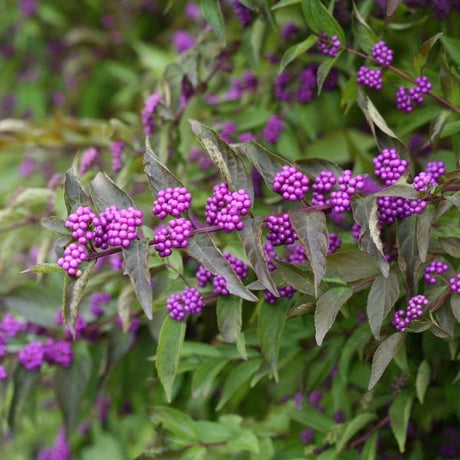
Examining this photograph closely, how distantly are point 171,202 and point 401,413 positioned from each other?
0.54 m

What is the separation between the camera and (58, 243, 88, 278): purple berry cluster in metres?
0.83

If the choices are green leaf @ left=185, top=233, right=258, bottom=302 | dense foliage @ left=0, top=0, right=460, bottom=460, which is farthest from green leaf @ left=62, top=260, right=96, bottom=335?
green leaf @ left=185, top=233, right=258, bottom=302

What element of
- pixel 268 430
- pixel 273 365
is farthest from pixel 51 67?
pixel 273 365

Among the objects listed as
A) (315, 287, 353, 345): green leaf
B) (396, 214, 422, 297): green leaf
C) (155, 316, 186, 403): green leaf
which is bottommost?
(155, 316, 186, 403): green leaf

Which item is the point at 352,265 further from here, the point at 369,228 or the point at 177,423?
the point at 177,423

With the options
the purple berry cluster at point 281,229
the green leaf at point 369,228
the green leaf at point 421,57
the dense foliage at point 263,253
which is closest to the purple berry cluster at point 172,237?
the dense foliage at point 263,253

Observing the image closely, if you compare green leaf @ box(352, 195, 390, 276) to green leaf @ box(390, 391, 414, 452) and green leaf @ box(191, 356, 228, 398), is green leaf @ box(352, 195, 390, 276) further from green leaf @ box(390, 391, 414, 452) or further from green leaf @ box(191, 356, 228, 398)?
green leaf @ box(191, 356, 228, 398)

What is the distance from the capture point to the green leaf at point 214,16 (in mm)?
1146

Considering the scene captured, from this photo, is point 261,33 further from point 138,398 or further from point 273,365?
point 138,398

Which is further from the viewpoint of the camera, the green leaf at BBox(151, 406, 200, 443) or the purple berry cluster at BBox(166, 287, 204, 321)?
the green leaf at BBox(151, 406, 200, 443)

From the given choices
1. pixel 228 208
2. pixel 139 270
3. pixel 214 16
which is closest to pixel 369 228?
pixel 228 208

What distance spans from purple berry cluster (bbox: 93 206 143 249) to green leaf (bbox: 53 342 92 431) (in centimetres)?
59

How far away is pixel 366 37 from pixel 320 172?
27cm

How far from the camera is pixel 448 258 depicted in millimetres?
1077
